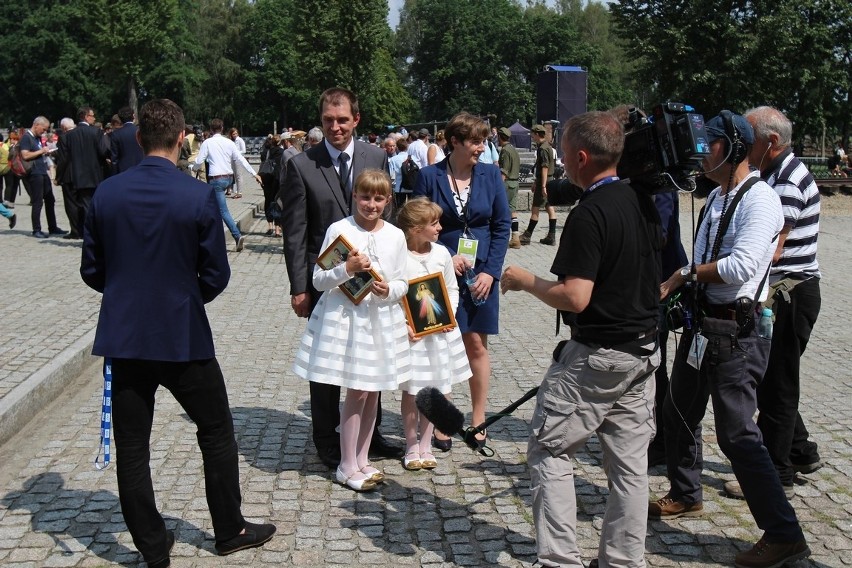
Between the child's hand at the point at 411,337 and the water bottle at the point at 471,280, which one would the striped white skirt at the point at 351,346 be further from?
the water bottle at the point at 471,280

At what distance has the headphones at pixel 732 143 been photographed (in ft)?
14.0

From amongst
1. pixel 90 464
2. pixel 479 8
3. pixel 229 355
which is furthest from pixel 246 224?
pixel 479 8

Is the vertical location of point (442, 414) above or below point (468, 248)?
below

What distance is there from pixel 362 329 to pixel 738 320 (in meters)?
1.97

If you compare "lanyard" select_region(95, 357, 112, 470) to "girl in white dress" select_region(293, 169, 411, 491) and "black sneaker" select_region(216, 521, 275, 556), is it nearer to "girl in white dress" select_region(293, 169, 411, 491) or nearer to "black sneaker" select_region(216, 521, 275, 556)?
"black sneaker" select_region(216, 521, 275, 556)

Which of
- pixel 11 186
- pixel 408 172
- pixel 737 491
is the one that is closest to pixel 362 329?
pixel 737 491

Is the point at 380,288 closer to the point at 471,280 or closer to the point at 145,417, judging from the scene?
the point at 471,280

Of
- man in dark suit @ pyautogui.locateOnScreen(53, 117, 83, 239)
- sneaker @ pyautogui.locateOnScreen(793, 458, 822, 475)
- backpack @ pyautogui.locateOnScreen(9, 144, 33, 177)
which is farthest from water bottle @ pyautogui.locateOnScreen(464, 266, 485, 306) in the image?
backpack @ pyautogui.locateOnScreen(9, 144, 33, 177)

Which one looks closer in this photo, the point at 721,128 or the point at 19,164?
the point at 721,128

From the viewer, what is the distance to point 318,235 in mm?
5582

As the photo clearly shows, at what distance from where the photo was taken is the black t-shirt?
3.60 meters

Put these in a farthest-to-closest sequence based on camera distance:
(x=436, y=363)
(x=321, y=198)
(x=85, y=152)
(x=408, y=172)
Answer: (x=408, y=172), (x=85, y=152), (x=321, y=198), (x=436, y=363)

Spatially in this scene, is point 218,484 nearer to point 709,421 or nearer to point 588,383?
point 588,383

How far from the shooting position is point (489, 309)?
584cm
